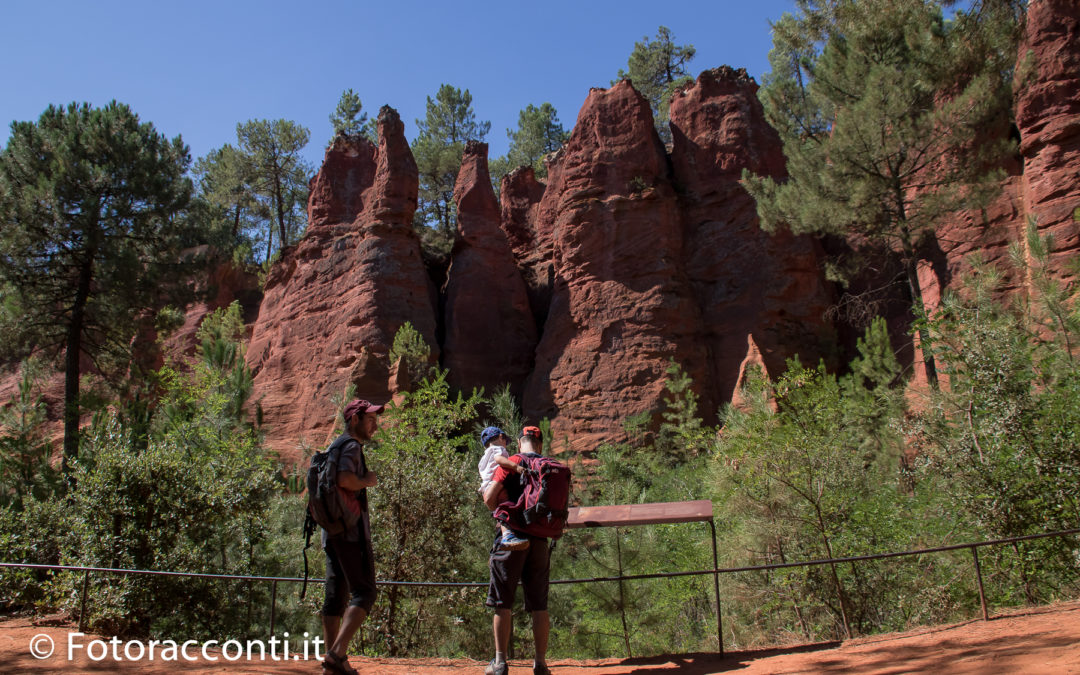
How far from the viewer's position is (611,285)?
78.5 ft

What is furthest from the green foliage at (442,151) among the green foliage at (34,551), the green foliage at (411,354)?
the green foliage at (34,551)

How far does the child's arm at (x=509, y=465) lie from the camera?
525cm

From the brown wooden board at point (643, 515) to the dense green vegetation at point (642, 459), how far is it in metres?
1.83

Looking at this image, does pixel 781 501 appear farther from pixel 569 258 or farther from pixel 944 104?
pixel 569 258

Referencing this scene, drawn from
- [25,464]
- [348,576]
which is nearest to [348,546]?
[348,576]

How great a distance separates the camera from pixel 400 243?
85.2 ft

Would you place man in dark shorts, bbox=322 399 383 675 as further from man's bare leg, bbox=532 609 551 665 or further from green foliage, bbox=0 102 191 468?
green foliage, bbox=0 102 191 468

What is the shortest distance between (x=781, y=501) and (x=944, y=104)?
11.7 metres

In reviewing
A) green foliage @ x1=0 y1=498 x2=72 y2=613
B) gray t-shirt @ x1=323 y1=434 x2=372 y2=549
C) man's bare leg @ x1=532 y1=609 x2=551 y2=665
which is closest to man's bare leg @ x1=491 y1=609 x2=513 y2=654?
man's bare leg @ x1=532 y1=609 x2=551 y2=665

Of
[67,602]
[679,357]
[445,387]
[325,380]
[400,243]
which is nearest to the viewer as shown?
[67,602]

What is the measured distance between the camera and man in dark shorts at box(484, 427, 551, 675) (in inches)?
202

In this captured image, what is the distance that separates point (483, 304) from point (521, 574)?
70.7 ft

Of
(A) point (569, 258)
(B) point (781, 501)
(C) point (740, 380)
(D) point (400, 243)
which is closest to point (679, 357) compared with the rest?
(C) point (740, 380)

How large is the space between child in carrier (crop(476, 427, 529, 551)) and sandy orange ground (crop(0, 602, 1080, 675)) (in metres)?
1.32
